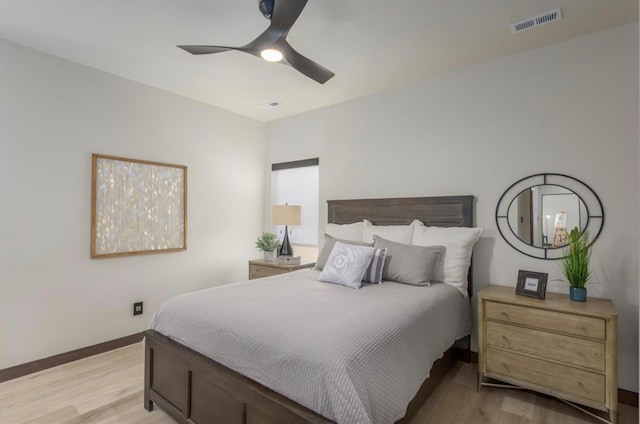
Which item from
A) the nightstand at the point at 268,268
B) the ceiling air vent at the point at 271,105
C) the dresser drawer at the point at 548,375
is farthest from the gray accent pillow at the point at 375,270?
the ceiling air vent at the point at 271,105

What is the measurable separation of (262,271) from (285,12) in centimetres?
281

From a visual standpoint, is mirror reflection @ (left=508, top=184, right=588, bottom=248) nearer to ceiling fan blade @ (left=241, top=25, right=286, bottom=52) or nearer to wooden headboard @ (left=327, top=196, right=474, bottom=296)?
wooden headboard @ (left=327, top=196, right=474, bottom=296)

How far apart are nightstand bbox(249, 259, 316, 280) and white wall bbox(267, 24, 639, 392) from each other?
964 millimetres

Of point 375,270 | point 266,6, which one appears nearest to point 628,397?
point 375,270

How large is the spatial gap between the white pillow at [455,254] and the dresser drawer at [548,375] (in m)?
0.52

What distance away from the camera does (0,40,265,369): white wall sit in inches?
101

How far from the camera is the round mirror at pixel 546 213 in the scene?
7.91 ft

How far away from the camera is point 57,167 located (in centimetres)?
278

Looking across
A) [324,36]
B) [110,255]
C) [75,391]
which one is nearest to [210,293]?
[75,391]

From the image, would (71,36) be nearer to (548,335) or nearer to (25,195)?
(25,195)

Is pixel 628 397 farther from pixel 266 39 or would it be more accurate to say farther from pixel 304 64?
pixel 266 39

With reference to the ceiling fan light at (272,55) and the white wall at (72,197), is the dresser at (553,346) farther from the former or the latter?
the white wall at (72,197)

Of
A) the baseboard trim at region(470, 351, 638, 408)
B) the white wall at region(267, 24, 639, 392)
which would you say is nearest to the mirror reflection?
the white wall at region(267, 24, 639, 392)

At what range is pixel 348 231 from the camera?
3.36 m
